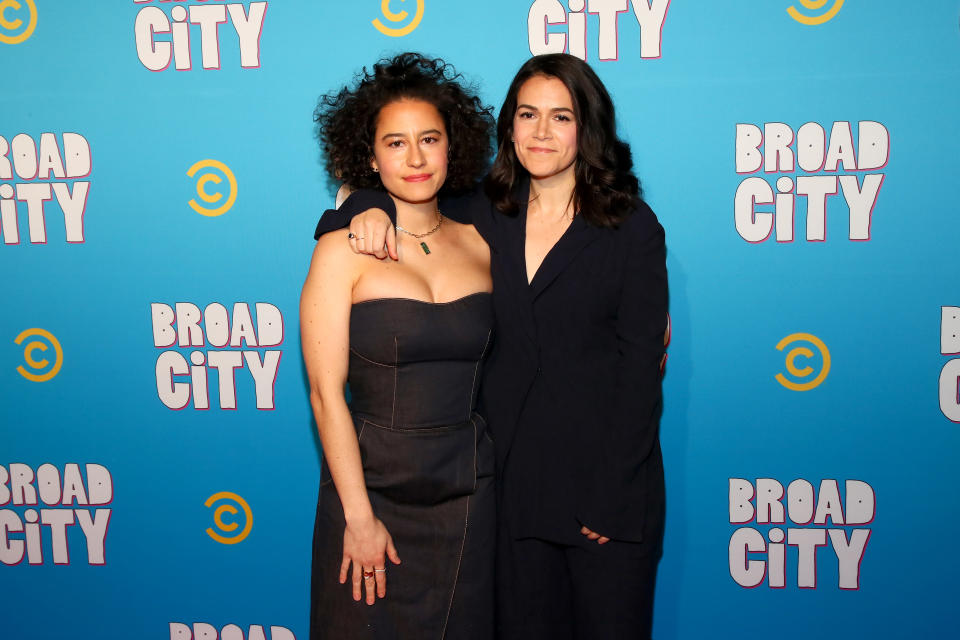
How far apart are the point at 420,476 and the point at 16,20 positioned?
177cm

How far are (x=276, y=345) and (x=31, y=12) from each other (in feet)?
3.82

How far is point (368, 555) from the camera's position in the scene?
1.62 m

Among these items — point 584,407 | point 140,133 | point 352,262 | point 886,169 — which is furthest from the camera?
point 140,133

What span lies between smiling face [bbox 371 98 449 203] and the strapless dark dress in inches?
10.0

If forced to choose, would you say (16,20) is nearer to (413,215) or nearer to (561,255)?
(413,215)

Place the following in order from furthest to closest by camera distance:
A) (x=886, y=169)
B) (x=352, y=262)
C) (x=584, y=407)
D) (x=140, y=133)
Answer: (x=140, y=133) → (x=886, y=169) → (x=584, y=407) → (x=352, y=262)

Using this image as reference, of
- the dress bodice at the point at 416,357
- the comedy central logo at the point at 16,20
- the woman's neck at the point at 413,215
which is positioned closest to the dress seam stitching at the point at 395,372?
the dress bodice at the point at 416,357

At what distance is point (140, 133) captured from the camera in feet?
7.18

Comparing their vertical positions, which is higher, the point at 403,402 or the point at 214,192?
the point at 214,192

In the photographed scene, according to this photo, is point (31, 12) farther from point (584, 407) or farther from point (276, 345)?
point (584, 407)

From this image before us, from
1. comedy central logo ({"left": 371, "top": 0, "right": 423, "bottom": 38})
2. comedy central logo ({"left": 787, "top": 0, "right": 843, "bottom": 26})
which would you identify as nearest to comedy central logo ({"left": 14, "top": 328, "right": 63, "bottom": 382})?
comedy central logo ({"left": 371, "top": 0, "right": 423, "bottom": 38})

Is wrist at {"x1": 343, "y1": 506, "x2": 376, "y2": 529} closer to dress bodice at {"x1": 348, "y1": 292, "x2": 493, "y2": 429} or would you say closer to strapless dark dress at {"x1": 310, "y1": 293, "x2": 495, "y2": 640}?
strapless dark dress at {"x1": 310, "y1": 293, "x2": 495, "y2": 640}

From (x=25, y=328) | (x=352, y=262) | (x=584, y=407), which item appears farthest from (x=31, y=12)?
(x=584, y=407)

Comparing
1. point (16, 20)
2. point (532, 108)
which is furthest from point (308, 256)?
point (16, 20)
